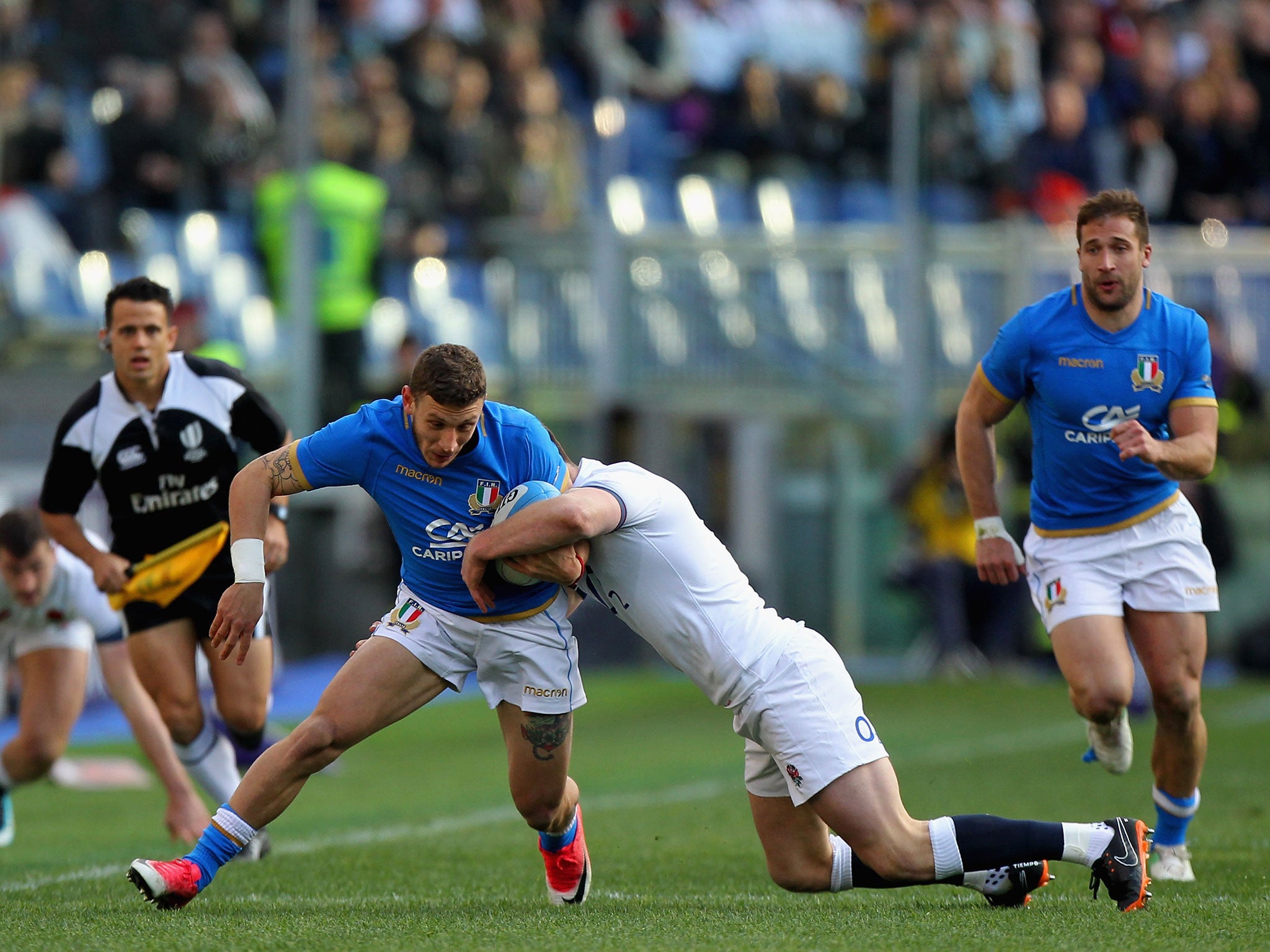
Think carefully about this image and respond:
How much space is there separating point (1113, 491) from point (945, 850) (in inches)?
74.6

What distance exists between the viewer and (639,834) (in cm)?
805

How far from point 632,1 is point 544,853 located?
13.8m

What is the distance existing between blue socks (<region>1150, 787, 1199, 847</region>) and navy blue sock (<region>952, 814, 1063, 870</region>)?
1311 millimetres

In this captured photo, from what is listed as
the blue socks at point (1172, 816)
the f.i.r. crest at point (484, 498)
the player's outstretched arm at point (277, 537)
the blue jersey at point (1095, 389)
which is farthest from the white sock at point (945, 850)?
the player's outstretched arm at point (277, 537)

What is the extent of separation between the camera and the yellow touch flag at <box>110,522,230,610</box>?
23.2 feet

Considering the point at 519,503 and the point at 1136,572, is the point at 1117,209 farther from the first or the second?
the point at 519,503

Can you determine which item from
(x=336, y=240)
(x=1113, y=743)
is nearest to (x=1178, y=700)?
(x=1113, y=743)

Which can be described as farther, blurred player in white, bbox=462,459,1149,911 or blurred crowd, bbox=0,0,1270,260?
blurred crowd, bbox=0,0,1270,260

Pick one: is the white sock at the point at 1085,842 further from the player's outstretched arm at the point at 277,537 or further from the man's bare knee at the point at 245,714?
the man's bare knee at the point at 245,714

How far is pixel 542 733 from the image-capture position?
5816 mm

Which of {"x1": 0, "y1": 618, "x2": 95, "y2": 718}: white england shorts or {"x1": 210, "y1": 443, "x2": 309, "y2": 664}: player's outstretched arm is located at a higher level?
{"x1": 210, "y1": 443, "x2": 309, "y2": 664}: player's outstretched arm

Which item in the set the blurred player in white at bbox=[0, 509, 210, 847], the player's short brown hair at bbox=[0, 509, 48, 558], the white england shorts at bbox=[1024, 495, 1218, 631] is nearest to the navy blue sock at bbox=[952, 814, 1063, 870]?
the white england shorts at bbox=[1024, 495, 1218, 631]

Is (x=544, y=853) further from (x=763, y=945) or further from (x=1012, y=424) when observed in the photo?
(x=1012, y=424)

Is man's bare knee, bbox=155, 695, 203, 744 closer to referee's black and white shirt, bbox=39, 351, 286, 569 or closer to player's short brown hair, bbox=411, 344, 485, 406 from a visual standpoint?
referee's black and white shirt, bbox=39, 351, 286, 569
